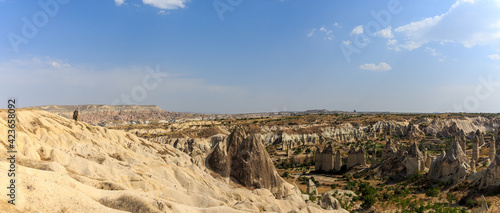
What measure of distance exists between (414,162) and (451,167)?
6.39 meters

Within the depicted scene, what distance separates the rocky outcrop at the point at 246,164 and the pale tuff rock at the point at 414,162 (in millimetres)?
26989

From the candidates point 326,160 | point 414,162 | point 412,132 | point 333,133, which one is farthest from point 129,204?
point 412,132

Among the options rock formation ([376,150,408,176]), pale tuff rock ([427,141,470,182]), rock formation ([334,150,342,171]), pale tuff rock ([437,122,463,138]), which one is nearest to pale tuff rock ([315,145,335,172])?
rock formation ([334,150,342,171])

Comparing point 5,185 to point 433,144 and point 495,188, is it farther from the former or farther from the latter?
point 433,144

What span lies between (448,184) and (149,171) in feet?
112

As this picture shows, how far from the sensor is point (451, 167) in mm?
35844

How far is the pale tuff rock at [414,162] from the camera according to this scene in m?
42.0

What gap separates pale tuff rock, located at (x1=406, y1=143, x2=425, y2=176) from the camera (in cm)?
4202

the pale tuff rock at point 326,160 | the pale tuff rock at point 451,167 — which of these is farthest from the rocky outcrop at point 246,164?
the pale tuff rock at point 326,160

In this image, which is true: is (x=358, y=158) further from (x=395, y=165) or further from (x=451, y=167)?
(x=451, y=167)

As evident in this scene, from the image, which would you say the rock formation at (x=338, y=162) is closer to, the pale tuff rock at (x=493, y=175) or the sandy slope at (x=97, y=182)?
the pale tuff rock at (x=493, y=175)

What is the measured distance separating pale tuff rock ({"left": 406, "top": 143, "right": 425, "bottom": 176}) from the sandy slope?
2644cm

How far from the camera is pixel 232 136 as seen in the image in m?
25.6

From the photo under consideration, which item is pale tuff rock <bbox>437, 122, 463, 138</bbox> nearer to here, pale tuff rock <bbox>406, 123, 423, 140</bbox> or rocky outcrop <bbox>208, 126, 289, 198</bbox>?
pale tuff rock <bbox>406, 123, 423, 140</bbox>
